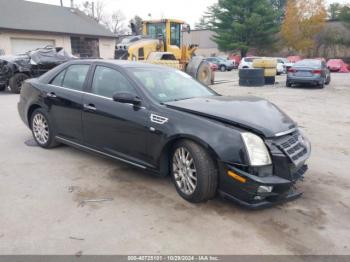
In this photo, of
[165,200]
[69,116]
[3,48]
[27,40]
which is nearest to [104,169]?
[69,116]

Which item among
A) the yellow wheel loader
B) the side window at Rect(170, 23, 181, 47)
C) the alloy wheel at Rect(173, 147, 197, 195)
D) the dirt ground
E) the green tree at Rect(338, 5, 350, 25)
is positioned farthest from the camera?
the green tree at Rect(338, 5, 350, 25)

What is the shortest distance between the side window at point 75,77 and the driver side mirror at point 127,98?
1.05 meters

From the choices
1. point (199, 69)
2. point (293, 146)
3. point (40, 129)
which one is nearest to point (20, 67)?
point (199, 69)

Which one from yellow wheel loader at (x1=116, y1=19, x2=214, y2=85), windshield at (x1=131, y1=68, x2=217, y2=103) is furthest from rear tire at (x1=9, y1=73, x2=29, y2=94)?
windshield at (x1=131, y1=68, x2=217, y2=103)

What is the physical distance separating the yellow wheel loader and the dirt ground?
11.2 m

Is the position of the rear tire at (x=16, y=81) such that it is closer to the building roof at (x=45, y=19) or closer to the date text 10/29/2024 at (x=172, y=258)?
the building roof at (x=45, y=19)

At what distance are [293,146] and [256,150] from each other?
59 centimetres

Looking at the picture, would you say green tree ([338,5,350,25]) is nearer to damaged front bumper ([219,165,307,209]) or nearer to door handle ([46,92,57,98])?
door handle ([46,92,57,98])

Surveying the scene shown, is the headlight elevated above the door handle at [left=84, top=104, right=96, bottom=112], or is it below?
below

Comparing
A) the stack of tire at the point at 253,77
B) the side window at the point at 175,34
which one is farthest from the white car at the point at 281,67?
the side window at the point at 175,34

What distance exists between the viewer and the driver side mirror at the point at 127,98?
13.8 ft

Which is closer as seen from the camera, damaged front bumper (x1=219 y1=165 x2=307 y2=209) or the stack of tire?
damaged front bumper (x1=219 y1=165 x2=307 y2=209)

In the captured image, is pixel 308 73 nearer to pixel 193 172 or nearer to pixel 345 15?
pixel 193 172

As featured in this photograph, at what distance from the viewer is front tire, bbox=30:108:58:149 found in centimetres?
560
